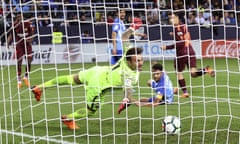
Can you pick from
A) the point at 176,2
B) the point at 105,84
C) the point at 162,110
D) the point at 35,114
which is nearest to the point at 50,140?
the point at 105,84

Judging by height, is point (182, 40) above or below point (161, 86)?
above

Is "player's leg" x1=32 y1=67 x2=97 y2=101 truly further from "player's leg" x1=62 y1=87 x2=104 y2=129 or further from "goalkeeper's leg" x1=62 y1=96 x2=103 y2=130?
"goalkeeper's leg" x1=62 y1=96 x2=103 y2=130

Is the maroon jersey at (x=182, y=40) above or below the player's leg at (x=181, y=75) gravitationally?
above

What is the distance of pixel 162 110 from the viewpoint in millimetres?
9508

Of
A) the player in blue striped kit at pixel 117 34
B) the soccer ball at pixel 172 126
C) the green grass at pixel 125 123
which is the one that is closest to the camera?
the green grass at pixel 125 123

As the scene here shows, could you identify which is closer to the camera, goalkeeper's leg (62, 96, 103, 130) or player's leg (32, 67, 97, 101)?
goalkeeper's leg (62, 96, 103, 130)

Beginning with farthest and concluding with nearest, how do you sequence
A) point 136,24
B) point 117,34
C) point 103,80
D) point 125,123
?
point 117,34 → point 136,24 → point 125,123 → point 103,80

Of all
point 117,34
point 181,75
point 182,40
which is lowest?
point 181,75

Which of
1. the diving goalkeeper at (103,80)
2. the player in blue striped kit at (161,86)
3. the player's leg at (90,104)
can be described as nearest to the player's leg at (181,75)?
the player in blue striped kit at (161,86)

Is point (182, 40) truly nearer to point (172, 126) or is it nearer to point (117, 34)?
point (117, 34)

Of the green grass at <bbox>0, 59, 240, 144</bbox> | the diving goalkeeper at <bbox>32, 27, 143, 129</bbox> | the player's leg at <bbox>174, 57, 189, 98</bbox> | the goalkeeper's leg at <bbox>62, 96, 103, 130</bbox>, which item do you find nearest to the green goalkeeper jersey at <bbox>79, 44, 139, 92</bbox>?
the diving goalkeeper at <bbox>32, 27, 143, 129</bbox>

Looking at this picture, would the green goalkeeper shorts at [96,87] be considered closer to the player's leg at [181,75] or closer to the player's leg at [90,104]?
the player's leg at [90,104]

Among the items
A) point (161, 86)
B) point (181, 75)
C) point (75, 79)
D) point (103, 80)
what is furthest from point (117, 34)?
point (103, 80)

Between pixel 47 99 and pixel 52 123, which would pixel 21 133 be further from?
pixel 47 99
